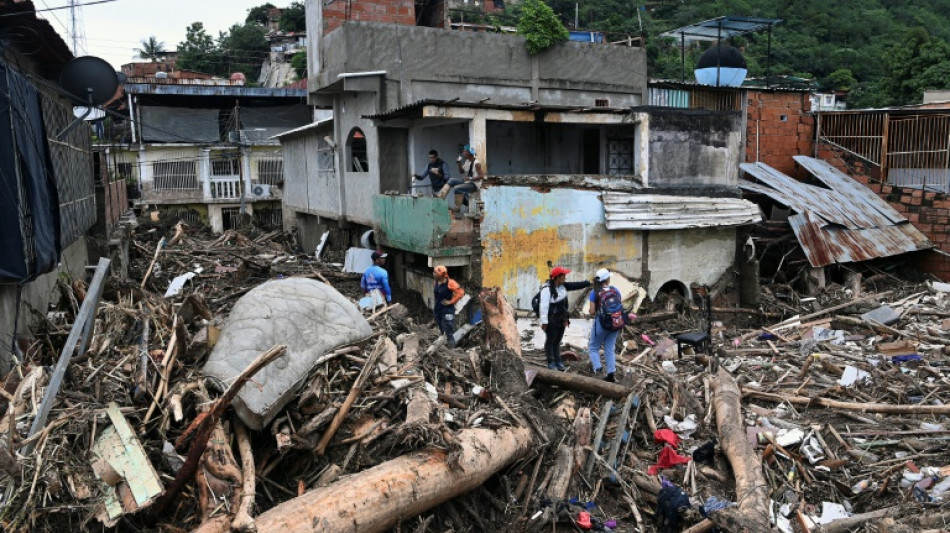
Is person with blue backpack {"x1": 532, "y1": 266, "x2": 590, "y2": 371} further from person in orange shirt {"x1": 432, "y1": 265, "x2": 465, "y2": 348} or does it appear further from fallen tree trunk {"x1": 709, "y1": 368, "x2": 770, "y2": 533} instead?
fallen tree trunk {"x1": 709, "y1": 368, "x2": 770, "y2": 533}

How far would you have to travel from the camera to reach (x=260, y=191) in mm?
33094

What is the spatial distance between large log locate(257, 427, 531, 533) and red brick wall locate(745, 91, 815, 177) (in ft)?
59.2

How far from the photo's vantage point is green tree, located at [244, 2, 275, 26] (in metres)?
51.4

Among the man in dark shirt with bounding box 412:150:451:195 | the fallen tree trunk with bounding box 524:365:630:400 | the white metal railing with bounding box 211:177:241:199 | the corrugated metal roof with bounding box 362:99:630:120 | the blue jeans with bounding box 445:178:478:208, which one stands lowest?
the fallen tree trunk with bounding box 524:365:630:400

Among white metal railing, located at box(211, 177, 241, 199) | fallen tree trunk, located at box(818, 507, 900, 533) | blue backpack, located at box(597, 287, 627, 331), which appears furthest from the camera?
white metal railing, located at box(211, 177, 241, 199)

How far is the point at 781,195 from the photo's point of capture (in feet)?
63.2

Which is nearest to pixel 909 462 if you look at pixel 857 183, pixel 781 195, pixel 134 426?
pixel 134 426

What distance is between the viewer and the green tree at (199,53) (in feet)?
149

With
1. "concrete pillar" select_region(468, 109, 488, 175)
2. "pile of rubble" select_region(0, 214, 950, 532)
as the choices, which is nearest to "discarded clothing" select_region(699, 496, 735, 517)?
"pile of rubble" select_region(0, 214, 950, 532)

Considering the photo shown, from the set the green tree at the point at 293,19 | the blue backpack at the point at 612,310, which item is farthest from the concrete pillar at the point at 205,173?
the blue backpack at the point at 612,310

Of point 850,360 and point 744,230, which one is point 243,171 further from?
point 850,360

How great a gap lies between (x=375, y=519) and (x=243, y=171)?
29.8 m

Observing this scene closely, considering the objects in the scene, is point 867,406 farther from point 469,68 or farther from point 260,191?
point 260,191

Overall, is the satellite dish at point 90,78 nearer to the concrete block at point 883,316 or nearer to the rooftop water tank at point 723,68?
the concrete block at point 883,316
